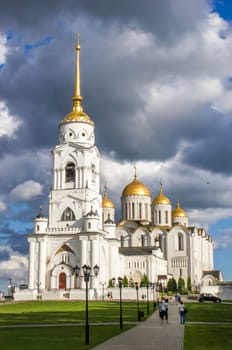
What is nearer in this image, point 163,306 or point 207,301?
point 163,306

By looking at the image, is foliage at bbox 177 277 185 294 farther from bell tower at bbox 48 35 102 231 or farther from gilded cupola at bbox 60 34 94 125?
gilded cupola at bbox 60 34 94 125

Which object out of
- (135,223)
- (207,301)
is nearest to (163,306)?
(207,301)

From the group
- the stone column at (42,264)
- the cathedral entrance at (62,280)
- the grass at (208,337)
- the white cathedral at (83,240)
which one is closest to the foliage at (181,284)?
the white cathedral at (83,240)

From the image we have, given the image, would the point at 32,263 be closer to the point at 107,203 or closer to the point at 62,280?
the point at 62,280

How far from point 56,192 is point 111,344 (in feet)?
188

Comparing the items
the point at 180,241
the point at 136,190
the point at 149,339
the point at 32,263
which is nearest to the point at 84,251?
the point at 32,263

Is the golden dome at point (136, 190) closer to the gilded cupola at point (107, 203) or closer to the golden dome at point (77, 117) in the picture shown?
the gilded cupola at point (107, 203)

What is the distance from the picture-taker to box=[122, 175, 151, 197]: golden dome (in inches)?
3912

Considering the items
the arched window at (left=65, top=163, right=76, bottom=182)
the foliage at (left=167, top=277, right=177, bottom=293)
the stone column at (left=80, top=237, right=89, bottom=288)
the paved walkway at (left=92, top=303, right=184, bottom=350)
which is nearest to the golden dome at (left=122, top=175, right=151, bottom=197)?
the foliage at (left=167, top=277, right=177, bottom=293)

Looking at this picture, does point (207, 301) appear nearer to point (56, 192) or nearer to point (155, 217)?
point (56, 192)

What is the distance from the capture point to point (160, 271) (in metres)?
90.0

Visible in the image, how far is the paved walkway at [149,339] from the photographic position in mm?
19659

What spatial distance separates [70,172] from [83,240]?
36.7 ft

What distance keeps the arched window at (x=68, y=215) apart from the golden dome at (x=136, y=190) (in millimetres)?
25176
